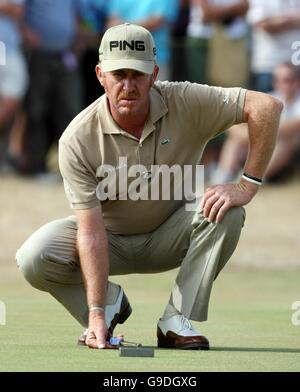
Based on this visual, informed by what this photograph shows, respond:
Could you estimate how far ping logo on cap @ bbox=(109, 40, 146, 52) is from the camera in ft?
21.5

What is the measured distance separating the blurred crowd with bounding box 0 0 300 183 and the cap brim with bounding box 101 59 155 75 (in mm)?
7705

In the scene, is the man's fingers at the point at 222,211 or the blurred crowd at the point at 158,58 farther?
the blurred crowd at the point at 158,58

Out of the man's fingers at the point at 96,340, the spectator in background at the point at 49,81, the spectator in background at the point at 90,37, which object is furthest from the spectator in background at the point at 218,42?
the man's fingers at the point at 96,340

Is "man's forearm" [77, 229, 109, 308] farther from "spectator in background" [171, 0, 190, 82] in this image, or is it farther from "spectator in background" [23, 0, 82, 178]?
"spectator in background" [171, 0, 190, 82]

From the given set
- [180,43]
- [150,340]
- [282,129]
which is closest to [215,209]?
[150,340]

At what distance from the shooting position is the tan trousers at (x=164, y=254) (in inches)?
267

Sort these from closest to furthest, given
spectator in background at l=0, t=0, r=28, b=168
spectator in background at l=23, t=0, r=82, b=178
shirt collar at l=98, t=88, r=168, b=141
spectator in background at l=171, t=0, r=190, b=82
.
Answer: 1. shirt collar at l=98, t=88, r=168, b=141
2. spectator in background at l=0, t=0, r=28, b=168
3. spectator in background at l=23, t=0, r=82, b=178
4. spectator in background at l=171, t=0, r=190, b=82

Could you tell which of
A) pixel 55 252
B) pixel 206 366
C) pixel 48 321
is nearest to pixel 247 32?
pixel 48 321

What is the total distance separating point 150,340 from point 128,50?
1.69 m

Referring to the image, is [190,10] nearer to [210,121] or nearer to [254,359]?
[210,121]

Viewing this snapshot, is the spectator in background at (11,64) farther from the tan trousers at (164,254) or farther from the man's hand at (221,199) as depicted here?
the man's hand at (221,199)

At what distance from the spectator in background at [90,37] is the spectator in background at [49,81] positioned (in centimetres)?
15

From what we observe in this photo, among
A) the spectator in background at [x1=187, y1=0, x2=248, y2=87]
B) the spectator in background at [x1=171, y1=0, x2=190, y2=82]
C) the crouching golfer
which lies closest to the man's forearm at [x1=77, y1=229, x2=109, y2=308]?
the crouching golfer
